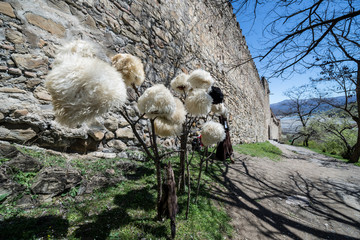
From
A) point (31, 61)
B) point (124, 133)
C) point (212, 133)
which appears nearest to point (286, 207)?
point (212, 133)

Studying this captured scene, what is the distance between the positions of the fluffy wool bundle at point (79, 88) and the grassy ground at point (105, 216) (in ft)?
3.41

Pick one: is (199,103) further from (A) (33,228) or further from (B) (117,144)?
(B) (117,144)

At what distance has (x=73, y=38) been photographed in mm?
2100

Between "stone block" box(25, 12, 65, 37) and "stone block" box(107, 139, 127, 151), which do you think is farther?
"stone block" box(107, 139, 127, 151)

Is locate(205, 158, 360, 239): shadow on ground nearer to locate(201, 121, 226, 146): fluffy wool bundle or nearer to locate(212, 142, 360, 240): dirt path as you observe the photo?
locate(212, 142, 360, 240): dirt path

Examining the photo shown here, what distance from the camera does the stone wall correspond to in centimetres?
162

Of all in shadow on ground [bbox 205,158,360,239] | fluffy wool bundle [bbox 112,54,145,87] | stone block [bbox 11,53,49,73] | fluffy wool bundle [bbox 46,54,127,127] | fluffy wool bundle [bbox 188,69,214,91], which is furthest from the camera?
shadow on ground [bbox 205,158,360,239]

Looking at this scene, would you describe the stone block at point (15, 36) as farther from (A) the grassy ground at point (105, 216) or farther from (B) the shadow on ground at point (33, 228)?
(B) the shadow on ground at point (33, 228)

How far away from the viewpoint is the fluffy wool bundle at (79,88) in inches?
19.7

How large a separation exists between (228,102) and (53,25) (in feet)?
20.6

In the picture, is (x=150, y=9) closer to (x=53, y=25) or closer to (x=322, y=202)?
(x=53, y=25)

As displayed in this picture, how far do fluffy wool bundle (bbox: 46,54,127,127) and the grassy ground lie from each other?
3.41 ft

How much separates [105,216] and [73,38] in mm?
2381

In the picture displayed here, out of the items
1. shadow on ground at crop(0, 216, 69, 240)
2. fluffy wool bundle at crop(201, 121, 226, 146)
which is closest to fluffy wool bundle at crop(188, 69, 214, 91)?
fluffy wool bundle at crop(201, 121, 226, 146)
